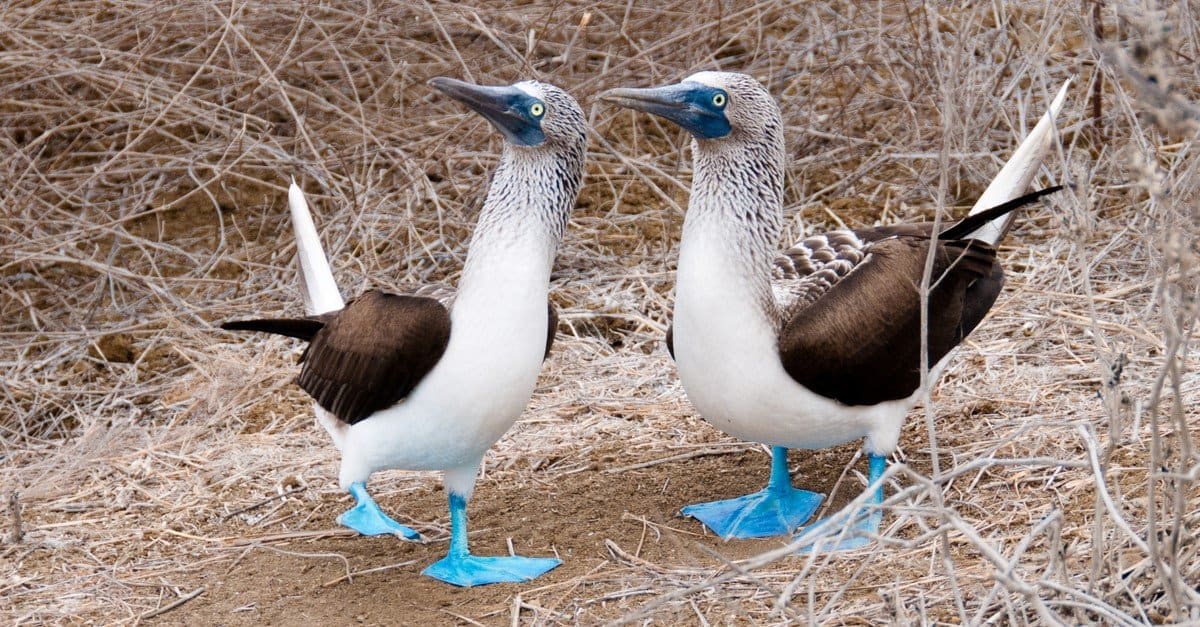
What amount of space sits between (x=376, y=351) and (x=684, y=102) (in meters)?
1.16

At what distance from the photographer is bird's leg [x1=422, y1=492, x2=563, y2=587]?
4121 mm

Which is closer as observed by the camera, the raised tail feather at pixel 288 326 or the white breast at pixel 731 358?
the white breast at pixel 731 358

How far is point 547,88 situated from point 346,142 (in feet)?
12.2

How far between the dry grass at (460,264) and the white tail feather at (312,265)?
2.14ft

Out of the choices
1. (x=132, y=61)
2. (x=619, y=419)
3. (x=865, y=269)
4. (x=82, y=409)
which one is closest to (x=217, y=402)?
(x=82, y=409)

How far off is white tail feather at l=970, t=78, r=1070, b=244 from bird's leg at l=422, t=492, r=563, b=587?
1.87 meters

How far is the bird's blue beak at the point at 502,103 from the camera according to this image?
12.9 feet

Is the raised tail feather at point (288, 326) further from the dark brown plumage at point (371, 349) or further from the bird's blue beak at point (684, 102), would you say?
the bird's blue beak at point (684, 102)

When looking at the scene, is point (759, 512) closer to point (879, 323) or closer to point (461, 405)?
point (879, 323)

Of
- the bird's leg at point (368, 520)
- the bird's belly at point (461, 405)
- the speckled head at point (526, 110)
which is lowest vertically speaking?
the bird's leg at point (368, 520)

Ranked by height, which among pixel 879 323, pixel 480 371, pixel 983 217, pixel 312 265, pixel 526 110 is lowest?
pixel 312 265

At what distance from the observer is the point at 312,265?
5012mm

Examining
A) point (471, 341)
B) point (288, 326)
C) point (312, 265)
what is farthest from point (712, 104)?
point (312, 265)

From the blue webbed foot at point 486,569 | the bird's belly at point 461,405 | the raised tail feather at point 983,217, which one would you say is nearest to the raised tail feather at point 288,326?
the bird's belly at point 461,405
